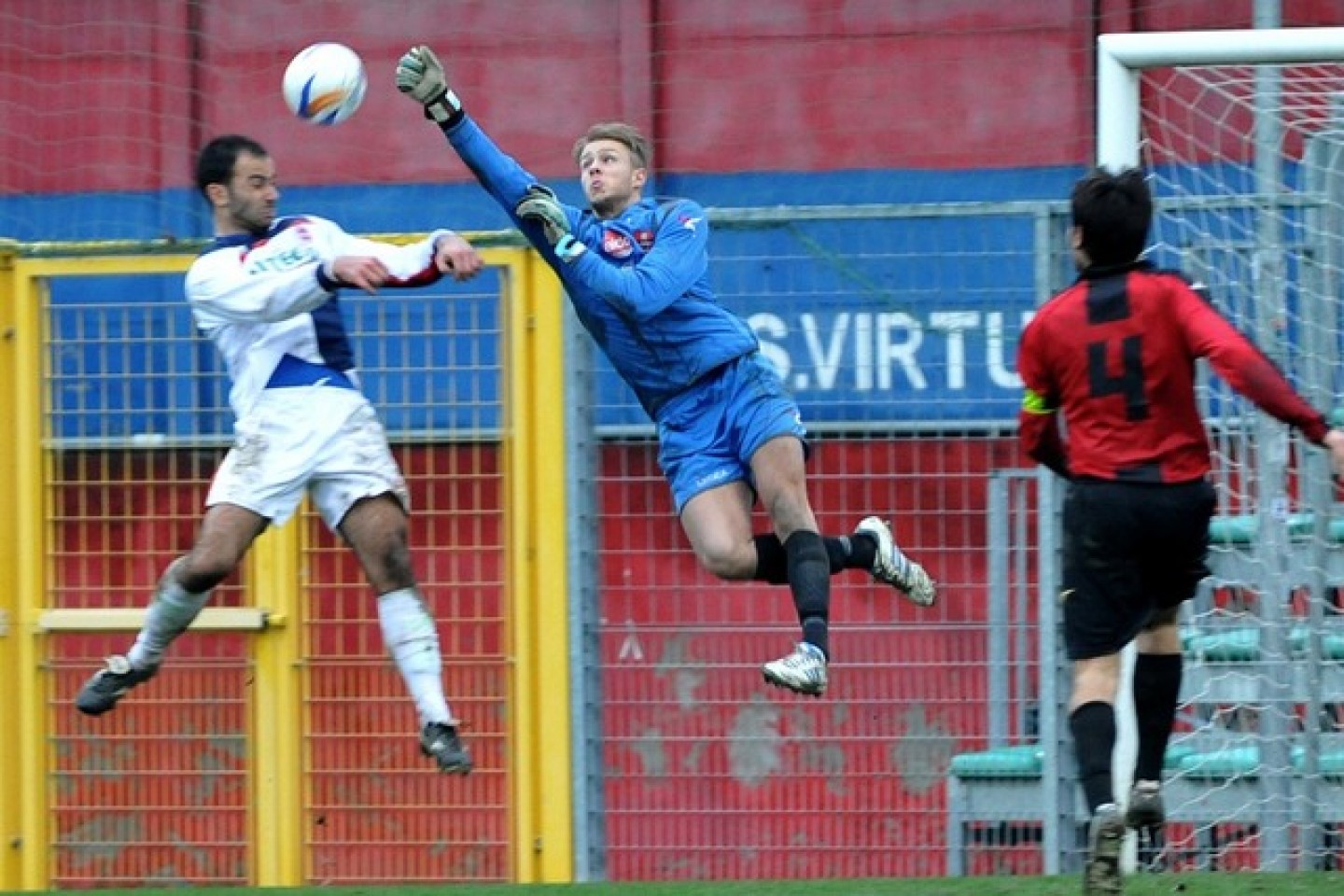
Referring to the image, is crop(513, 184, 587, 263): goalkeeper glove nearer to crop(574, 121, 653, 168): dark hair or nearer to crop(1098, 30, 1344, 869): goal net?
crop(574, 121, 653, 168): dark hair

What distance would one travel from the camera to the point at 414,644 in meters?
7.87

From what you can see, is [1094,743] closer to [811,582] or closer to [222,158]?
[811,582]

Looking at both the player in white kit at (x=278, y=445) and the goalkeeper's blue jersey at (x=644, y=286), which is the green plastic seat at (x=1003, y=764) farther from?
the player in white kit at (x=278, y=445)

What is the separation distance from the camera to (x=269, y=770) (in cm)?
877

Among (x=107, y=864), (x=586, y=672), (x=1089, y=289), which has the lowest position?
(x=107, y=864)

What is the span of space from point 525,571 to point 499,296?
0.88 m

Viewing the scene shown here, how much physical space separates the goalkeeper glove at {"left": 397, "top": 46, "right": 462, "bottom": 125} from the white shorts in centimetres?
93

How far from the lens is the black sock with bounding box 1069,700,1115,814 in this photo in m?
6.80

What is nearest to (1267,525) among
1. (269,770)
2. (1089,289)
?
(1089,289)

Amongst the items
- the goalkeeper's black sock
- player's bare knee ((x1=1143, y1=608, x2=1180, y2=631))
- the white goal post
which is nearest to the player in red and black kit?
player's bare knee ((x1=1143, y1=608, x2=1180, y2=631))

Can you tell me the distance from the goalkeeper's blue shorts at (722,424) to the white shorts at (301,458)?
0.83 m

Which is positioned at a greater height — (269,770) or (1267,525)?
(1267,525)

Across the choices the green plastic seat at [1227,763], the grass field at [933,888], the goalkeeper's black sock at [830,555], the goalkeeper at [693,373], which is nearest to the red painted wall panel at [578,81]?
the green plastic seat at [1227,763]

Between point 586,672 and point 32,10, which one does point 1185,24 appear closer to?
point 586,672
